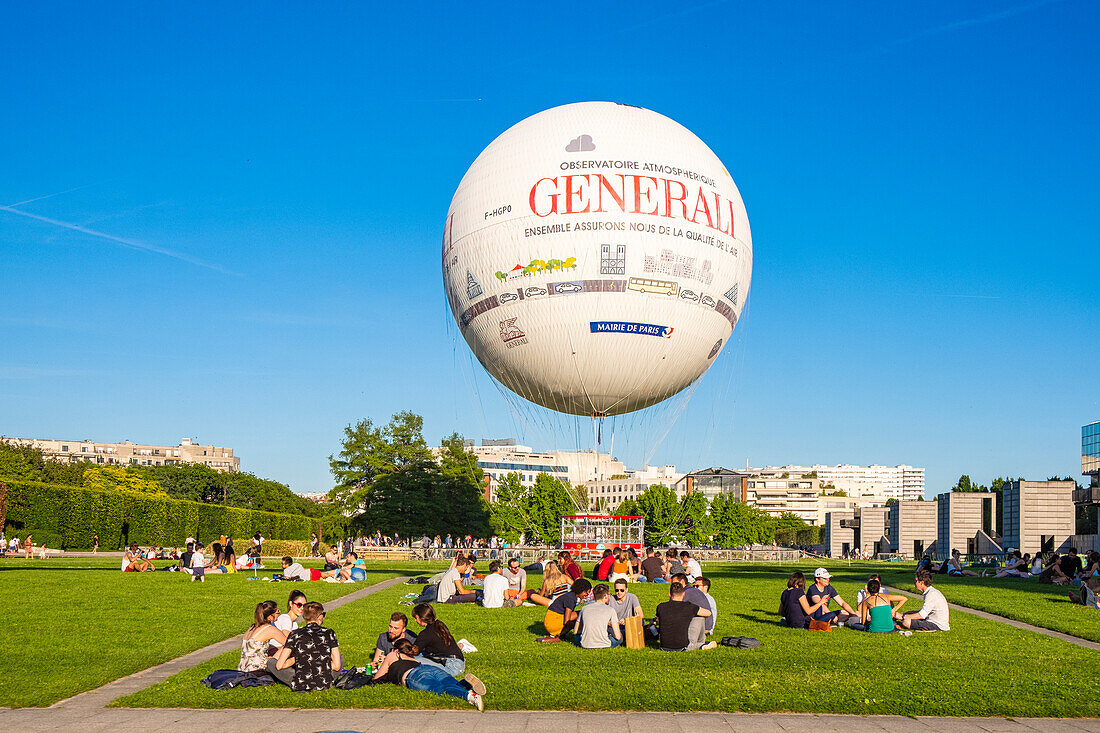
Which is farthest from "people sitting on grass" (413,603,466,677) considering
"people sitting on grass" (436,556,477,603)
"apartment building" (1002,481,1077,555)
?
"apartment building" (1002,481,1077,555)

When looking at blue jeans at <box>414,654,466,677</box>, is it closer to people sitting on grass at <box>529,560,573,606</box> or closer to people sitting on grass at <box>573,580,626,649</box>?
people sitting on grass at <box>573,580,626,649</box>

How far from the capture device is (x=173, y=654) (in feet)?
46.7

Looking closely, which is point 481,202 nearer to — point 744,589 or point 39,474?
point 744,589

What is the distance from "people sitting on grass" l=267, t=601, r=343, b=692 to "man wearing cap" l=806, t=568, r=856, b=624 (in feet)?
Answer: 31.8

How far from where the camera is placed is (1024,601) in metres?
24.9

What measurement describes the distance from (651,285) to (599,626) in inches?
599

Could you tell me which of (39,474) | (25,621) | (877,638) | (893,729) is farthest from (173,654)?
(39,474)

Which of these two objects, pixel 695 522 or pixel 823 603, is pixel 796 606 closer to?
pixel 823 603

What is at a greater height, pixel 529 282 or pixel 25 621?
pixel 529 282

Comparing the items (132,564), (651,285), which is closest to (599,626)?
(651,285)

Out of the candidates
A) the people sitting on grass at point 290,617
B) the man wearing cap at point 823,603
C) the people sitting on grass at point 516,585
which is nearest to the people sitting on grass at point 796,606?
the man wearing cap at point 823,603

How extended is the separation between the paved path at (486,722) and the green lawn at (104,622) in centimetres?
123

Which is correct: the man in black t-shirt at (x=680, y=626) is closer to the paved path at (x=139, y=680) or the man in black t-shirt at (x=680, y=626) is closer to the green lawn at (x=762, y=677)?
the green lawn at (x=762, y=677)

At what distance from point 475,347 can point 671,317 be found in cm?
672
